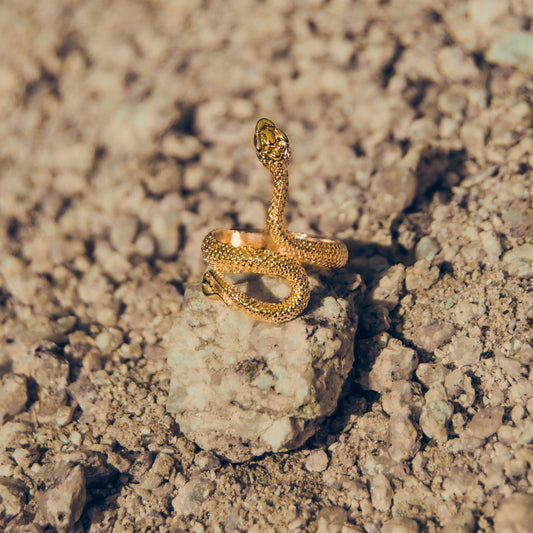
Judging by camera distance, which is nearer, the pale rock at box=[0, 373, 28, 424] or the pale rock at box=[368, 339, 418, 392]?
the pale rock at box=[368, 339, 418, 392]

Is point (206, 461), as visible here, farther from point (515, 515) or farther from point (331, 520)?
point (515, 515)

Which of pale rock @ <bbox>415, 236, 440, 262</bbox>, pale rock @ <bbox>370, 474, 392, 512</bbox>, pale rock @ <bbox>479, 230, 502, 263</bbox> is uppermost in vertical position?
pale rock @ <bbox>479, 230, 502, 263</bbox>

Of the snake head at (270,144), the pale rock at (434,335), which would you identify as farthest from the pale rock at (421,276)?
the snake head at (270,144)

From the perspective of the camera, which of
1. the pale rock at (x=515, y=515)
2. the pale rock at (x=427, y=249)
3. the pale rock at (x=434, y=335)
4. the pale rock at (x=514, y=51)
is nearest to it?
the pale rock at (x=515, y=515)

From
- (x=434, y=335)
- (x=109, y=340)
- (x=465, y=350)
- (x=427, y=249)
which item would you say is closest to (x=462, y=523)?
(x=465, y=350)

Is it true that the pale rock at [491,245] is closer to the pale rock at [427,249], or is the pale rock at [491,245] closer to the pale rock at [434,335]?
the pale rock at [427,249]

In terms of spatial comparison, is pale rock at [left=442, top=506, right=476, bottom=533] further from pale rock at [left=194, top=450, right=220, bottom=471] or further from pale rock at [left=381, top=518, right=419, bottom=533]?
pale rock at [left=194, top=450, right=220, bottom=471]

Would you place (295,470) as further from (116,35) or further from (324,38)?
(116,35)

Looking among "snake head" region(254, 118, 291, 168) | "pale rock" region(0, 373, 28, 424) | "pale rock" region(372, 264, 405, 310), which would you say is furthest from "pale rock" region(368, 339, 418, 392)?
"pale rock" region(0, 373, 28, 424)
